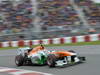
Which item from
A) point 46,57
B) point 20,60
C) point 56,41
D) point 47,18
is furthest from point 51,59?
point 47,18

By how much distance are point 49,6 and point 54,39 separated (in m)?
2.88

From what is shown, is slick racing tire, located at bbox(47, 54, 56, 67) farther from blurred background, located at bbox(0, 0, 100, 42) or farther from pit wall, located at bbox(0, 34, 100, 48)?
blurred background, located at bbox(0, 0, 100, 42)

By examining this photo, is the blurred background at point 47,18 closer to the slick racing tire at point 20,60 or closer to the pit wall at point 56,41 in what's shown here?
the pit wall at point 56,41

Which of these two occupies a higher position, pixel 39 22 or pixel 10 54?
pixel 39 22

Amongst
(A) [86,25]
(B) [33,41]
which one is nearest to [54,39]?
(B) [33,41]

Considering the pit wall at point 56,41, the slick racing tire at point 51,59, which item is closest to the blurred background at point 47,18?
the pit wall at point 56,41

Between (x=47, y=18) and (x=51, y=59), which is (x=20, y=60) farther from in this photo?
(x=47, y=18)

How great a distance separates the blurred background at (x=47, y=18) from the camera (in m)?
14.9

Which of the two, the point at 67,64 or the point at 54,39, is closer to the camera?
the point at 67,64

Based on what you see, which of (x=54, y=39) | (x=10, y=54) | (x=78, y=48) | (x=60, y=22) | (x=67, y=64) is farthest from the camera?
(x=60, y=22)

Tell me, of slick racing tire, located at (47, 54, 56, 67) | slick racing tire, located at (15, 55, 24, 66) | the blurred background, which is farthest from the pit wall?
slick racing tire, located at (47, 54, 56, 67)

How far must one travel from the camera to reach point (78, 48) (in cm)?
1137

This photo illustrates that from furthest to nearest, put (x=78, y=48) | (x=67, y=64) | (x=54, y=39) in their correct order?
(x=54, y=39) → (x=78, y=48) → (x=67, y=64)

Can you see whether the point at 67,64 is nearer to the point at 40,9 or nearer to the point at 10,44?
the point at 10,44
